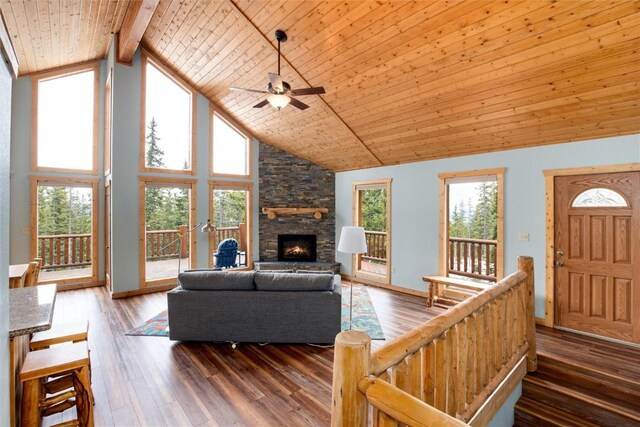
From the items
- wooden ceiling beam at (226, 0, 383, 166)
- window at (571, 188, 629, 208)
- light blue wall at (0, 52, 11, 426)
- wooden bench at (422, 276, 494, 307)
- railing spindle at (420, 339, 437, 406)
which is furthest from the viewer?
wooden bench at (422, 276, 494, 307)

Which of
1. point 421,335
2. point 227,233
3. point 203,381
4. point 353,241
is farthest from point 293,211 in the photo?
point 421,335

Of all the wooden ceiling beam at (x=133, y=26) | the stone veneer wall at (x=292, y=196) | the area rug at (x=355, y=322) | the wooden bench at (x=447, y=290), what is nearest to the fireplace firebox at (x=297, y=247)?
the stone veneer wall at (x=292, y=196)

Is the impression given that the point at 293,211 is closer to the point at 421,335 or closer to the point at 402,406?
the point at 421,335

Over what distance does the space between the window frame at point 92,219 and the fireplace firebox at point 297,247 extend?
12.4ft

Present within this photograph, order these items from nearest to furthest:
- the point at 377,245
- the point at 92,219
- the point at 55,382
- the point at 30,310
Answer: the point at 30,310 < the point at 55,382 < the point at 92,219 < the point at 377,245

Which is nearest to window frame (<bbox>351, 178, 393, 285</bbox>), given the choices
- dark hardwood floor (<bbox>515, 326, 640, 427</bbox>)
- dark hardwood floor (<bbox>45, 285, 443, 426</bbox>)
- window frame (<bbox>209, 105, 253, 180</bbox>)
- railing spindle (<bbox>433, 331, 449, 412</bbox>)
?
dark hardwood floor (<bbox>45, 285, 443, 426</bbox>)

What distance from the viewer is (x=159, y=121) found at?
20.1 ft

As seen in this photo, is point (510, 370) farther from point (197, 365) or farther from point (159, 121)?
point (159, 121)

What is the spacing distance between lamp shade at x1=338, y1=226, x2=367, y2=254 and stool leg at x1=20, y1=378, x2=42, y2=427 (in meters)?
2.88

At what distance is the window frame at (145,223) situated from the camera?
18.8ft

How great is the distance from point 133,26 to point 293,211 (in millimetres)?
4451

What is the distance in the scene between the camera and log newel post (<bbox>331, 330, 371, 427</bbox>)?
123cm

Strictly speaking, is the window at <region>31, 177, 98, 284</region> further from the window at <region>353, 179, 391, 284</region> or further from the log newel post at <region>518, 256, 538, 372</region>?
the log newel post at <region>518, 256, 538, 372</region>

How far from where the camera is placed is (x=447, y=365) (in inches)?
74.4
